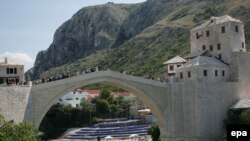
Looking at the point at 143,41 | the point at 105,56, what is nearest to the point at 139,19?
the point at 105,56

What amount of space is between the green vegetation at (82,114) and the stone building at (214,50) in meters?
28.6

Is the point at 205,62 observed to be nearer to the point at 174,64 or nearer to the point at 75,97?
the point at 174,64

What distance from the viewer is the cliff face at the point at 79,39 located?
496 ft

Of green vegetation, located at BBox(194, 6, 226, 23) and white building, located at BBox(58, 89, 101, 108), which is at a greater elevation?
green vegetation, located at BBox(194, 6, 226, 23)

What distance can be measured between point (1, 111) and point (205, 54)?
1765 cm

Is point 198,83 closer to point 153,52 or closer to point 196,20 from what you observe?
point 153,52

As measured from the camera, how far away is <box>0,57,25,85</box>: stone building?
25828 millimetres

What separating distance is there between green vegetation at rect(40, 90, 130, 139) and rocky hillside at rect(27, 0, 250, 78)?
15.4 meters

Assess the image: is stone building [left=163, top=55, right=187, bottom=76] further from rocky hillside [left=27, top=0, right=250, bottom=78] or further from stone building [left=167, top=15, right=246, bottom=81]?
rocky hillside [left=27, top=0, right=250, bottom=78]

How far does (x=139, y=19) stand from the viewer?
14388cm

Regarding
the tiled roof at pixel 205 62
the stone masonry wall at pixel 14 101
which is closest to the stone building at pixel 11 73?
the stone masonry wall at pixel 14 101

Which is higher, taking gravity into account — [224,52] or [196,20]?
[196,20]

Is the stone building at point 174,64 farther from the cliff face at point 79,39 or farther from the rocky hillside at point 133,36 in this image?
the cliff face at point 79,39

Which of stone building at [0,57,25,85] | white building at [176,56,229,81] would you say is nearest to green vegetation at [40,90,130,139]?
white building at [176,56,229,81]
